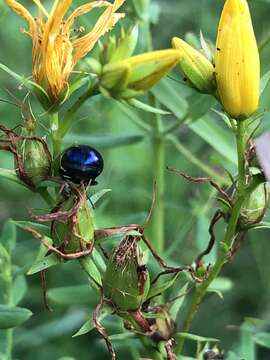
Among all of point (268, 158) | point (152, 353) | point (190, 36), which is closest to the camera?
point (268, 158)

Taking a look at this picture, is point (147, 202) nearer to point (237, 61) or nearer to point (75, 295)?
point (75, 295)

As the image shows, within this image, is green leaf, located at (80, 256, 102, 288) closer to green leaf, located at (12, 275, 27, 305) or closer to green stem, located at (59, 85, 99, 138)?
green stem, located at (59, 85, 99, 138)

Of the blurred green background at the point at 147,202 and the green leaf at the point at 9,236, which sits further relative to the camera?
the blurred green background at the point at 147,202

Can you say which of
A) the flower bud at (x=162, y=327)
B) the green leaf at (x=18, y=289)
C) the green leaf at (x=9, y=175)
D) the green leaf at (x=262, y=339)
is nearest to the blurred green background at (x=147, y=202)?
the green leaf at (x=18, y=289)

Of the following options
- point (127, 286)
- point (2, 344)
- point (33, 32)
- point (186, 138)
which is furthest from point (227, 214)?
point (186, 138)

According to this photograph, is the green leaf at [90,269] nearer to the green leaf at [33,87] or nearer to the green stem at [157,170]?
the green leaf at [33,87]

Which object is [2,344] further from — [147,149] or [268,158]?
[147,149]

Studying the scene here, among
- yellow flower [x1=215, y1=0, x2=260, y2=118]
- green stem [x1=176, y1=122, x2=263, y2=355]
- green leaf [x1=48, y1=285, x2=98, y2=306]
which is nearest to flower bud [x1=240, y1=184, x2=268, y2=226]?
green stem [x1=176, y1=122, x2=263, y2=355]
